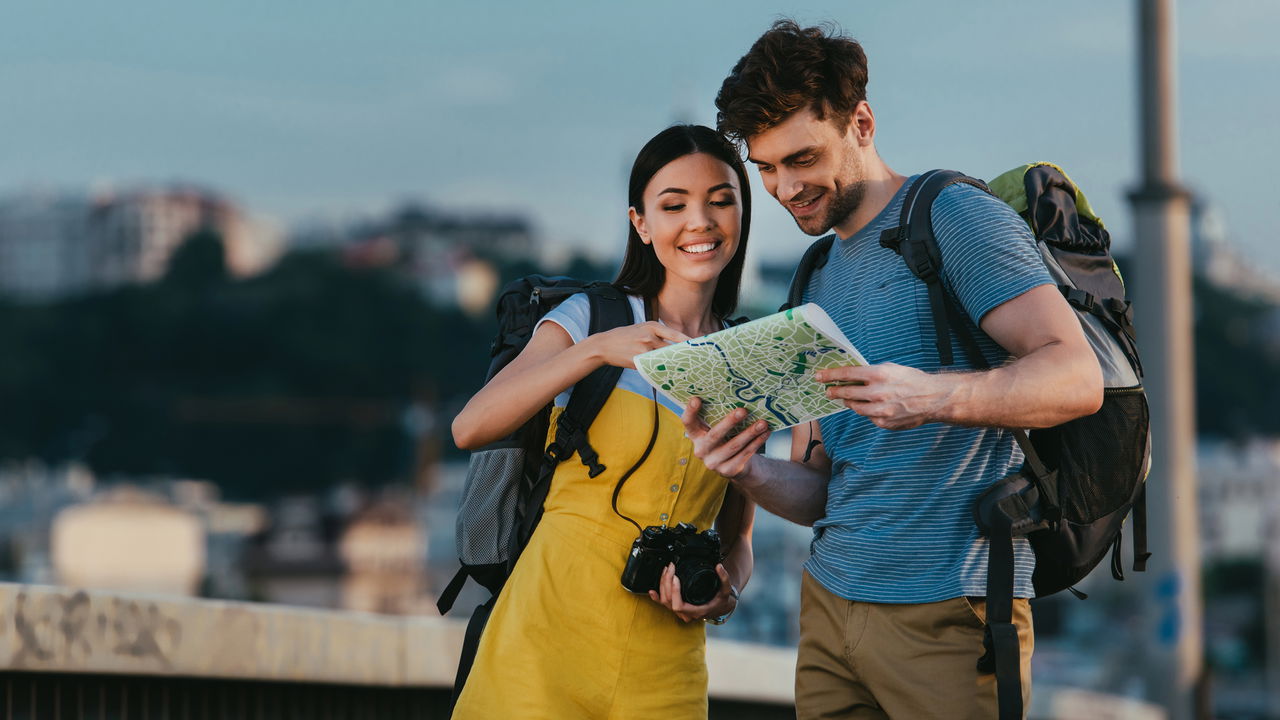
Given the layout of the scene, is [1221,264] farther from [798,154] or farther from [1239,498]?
[798,154]

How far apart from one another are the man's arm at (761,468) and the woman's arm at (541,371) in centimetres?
18

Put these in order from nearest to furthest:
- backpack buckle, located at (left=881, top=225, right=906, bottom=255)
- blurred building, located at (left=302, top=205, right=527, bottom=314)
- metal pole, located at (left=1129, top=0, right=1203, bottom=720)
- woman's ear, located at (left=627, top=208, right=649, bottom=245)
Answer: backpack buckle, located at (left=881, top=225, right=906, bottom=255) → woman's ear, located at (left=627, top=208, right=649, bottom=245) → metal pole, located at (left=1129, top=0, right=1203, bottom=720) → blurred building, located at (left=302, top=205, right=527, bottom=314)

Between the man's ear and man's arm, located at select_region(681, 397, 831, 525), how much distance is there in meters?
0.61

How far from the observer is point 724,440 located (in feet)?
9.06

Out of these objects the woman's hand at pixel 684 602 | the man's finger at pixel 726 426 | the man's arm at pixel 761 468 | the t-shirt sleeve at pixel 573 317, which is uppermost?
the t-shirt sleeve at pixel 573 317

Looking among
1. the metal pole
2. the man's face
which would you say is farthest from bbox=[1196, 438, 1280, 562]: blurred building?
the man's face

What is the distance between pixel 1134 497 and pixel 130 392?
11577 cm

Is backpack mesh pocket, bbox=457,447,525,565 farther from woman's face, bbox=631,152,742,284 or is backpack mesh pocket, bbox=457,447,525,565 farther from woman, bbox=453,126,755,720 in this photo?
woman's face, bbox=631,152,742,284

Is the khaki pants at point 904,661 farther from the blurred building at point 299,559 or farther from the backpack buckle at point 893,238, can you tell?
the blurred building at point 299,559

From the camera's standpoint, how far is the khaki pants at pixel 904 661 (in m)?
2.65

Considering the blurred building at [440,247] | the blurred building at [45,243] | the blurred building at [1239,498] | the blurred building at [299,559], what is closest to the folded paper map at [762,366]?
the blurred building at [299,559]

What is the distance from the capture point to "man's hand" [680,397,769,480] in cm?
271

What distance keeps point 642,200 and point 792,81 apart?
0.48m

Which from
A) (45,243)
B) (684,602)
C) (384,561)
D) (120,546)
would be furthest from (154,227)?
(684,602)
